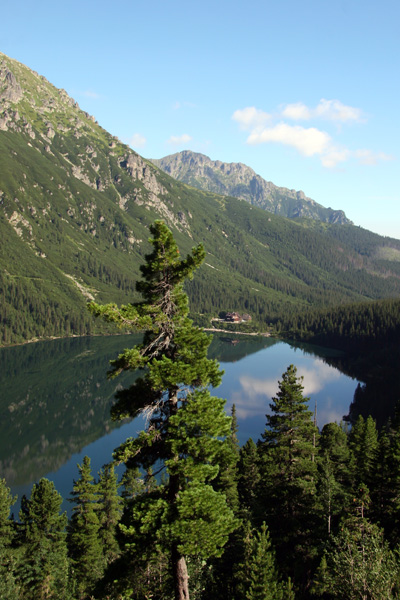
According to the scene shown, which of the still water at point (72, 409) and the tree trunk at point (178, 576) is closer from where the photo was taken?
the tree trunk at point (178, 576)

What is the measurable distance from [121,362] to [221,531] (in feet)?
23.5

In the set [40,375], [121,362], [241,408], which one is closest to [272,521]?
[121,362]

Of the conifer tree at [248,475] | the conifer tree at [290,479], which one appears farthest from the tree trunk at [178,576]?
the conifer tree at [248,475]

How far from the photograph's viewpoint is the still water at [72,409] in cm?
10256

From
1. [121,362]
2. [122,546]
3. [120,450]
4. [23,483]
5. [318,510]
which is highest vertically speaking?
[121,362]

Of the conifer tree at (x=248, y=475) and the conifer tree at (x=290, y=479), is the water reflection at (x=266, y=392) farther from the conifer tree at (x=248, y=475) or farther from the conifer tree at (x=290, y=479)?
the conifer tree at (x=290, y=479)

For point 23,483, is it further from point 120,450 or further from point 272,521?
point 120,450

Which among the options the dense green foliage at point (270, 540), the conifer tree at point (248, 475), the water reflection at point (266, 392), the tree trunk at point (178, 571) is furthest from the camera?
the water reflection at point (266, 392)

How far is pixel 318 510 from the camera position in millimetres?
32281

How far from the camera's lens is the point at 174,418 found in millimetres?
15227

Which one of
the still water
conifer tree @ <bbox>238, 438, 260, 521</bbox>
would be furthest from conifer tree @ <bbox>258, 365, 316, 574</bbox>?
the still water

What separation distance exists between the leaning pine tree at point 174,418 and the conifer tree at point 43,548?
31956 mm

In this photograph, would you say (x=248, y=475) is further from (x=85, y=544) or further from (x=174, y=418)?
(x=174, y=418)

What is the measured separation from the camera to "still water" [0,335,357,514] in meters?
103
